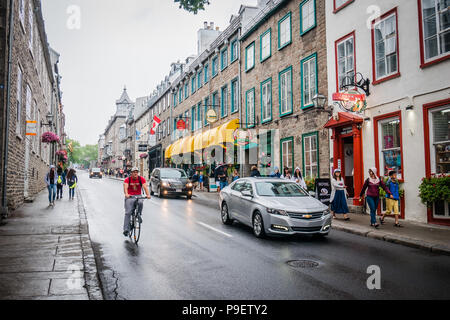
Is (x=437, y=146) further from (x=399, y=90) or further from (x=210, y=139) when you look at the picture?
(x=210, y=139)

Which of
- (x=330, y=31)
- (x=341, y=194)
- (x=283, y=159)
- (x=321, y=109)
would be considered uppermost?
(x=330, y=31)

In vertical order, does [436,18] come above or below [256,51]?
below

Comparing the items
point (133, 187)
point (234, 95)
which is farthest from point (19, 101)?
point (234, 95)

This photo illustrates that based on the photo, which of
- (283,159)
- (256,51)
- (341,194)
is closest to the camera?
(341,194)

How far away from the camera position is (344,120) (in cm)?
1390

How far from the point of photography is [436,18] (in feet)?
35.0

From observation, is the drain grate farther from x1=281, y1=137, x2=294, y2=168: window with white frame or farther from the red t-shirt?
x1=281, y1=137, x2=294, y2=168: window with white frame

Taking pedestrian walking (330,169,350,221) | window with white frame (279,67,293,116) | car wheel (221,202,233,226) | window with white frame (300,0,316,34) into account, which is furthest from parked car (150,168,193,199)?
pedestrian walking (330,169,350,221)

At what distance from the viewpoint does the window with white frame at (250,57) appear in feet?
73.3

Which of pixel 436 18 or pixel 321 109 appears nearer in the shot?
pixel 436 18

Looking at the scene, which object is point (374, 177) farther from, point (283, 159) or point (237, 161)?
point (237, 161)

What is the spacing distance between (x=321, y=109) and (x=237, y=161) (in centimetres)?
932

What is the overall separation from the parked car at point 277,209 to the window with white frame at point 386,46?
17.9 feet
